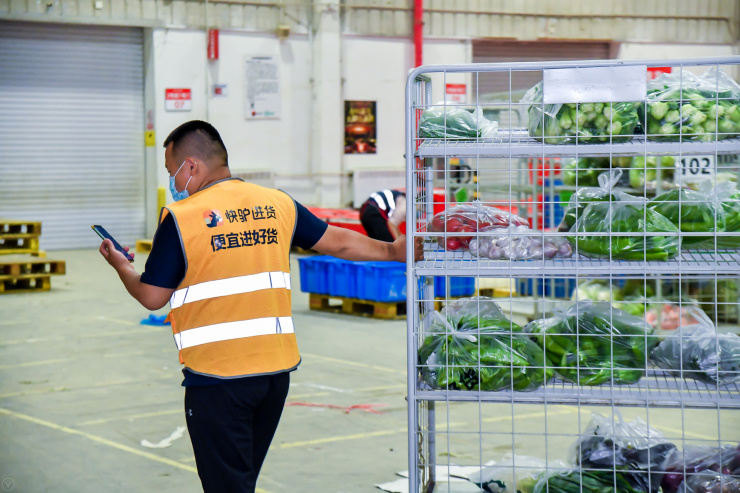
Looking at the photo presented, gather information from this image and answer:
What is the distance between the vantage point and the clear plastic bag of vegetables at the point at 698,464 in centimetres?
335

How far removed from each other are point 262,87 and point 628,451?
14.6 m

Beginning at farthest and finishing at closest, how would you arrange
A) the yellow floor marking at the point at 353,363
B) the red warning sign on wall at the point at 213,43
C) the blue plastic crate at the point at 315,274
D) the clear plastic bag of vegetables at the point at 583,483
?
1. the red warning sign on wall at the point at 213,43
2. the blue plastic crate at the point at 315,274
3. the yellow floor marking at the point at 353,363
4. the clear plastic bag of vegetables at the point at 583,483

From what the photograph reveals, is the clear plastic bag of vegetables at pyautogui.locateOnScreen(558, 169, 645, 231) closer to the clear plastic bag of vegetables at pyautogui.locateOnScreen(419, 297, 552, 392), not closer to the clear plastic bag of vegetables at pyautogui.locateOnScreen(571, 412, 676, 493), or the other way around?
the clear plastic bag of vegetables at pyautogui.locateOnScreen(419, 297, 552, 392)

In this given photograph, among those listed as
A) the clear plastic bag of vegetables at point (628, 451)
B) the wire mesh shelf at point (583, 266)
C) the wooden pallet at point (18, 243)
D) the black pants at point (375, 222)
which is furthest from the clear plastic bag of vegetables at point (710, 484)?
the wooden pallet at point (18, 243)

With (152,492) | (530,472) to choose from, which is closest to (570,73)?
(530,472)

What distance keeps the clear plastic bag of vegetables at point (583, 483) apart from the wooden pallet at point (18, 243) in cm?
1017

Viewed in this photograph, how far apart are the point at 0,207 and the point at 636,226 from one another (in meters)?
14.6

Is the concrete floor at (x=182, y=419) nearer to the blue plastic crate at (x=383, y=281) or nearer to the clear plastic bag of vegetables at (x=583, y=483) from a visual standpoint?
the clear plastic bag of vegetables at (x=583, y=483)

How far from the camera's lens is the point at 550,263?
10.3 feet

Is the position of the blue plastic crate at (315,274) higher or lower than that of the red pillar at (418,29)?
lower

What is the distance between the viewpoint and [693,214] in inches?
129

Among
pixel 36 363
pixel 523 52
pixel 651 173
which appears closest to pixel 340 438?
pixel 36 363

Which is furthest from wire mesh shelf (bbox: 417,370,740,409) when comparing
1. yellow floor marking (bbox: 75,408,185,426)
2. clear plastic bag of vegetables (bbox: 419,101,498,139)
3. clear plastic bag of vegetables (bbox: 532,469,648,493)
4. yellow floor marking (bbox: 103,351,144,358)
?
yellow floor marking (bbox: 103,351,144,358)

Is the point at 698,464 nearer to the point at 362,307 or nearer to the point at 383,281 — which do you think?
the point at 383,281
